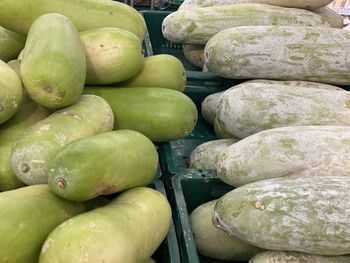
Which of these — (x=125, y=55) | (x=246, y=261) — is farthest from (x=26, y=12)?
(x=246, y=261)

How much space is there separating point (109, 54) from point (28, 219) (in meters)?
0.52

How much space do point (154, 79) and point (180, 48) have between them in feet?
3.10

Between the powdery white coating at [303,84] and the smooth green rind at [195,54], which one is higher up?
the powdery white coating at [303,84]

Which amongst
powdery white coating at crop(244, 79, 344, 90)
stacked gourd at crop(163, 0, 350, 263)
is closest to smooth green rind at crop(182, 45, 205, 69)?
stacked gourd at crop(163, 0, 350, 263)

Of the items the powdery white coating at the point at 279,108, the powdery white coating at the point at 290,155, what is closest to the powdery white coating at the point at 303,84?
the powdery white coating at the point at 279,108

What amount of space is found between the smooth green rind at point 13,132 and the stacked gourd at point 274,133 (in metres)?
0.45

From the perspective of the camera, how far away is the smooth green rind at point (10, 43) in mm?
1440

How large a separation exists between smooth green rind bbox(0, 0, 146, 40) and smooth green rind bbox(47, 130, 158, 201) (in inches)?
20.3

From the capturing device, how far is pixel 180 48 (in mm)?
2324

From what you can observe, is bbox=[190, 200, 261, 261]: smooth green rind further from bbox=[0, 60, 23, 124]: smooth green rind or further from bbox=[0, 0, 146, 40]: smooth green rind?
bbox=[0, 0, 146, 40]: smooth green rind

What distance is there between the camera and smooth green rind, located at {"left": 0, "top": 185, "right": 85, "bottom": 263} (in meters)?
0.85

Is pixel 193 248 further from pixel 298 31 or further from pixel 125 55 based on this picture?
pixel 298 31

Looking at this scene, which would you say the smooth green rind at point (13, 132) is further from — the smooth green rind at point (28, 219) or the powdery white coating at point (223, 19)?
the powdery white coating at point (223, 19)

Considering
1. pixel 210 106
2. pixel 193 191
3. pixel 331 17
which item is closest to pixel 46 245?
pixel 193 191
